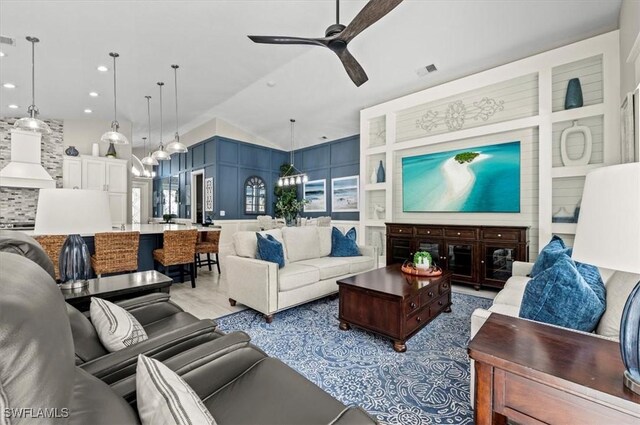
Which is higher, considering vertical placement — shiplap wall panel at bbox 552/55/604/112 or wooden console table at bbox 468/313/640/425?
shiplap wall panel at bbox 552/55/604/112

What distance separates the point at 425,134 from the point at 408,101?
71cm

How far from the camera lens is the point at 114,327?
4.31 ft

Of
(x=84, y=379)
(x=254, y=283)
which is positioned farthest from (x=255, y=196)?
(x=84, y=379)

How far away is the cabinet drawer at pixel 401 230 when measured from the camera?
484 centimetres

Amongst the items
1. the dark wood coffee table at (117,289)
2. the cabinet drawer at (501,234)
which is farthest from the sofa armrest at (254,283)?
the cabinet drawer at (501,234)

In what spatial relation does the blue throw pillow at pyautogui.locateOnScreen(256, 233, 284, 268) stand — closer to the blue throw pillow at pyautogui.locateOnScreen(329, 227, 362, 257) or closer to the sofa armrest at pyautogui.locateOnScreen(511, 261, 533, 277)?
the blue throw pillow at pyautogui.locateOnScreen(329, 227, 362, 257)

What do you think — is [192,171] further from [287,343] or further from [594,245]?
[594,245]

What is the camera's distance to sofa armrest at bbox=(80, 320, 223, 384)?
1043mm

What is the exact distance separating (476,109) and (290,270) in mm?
3910

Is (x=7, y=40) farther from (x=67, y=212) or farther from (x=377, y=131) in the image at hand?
(x=377, y=131)

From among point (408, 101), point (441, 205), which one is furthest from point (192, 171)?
point (441, 205)

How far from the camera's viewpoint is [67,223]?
1653 mm

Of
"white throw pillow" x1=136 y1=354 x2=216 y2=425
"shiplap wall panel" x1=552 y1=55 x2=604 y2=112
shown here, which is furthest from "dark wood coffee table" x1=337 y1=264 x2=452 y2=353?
"shiplap wall panel" x1=552 y1=55 x2=604 y2=112

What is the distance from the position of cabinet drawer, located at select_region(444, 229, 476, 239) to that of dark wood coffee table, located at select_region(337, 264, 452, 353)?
57.3 inches
